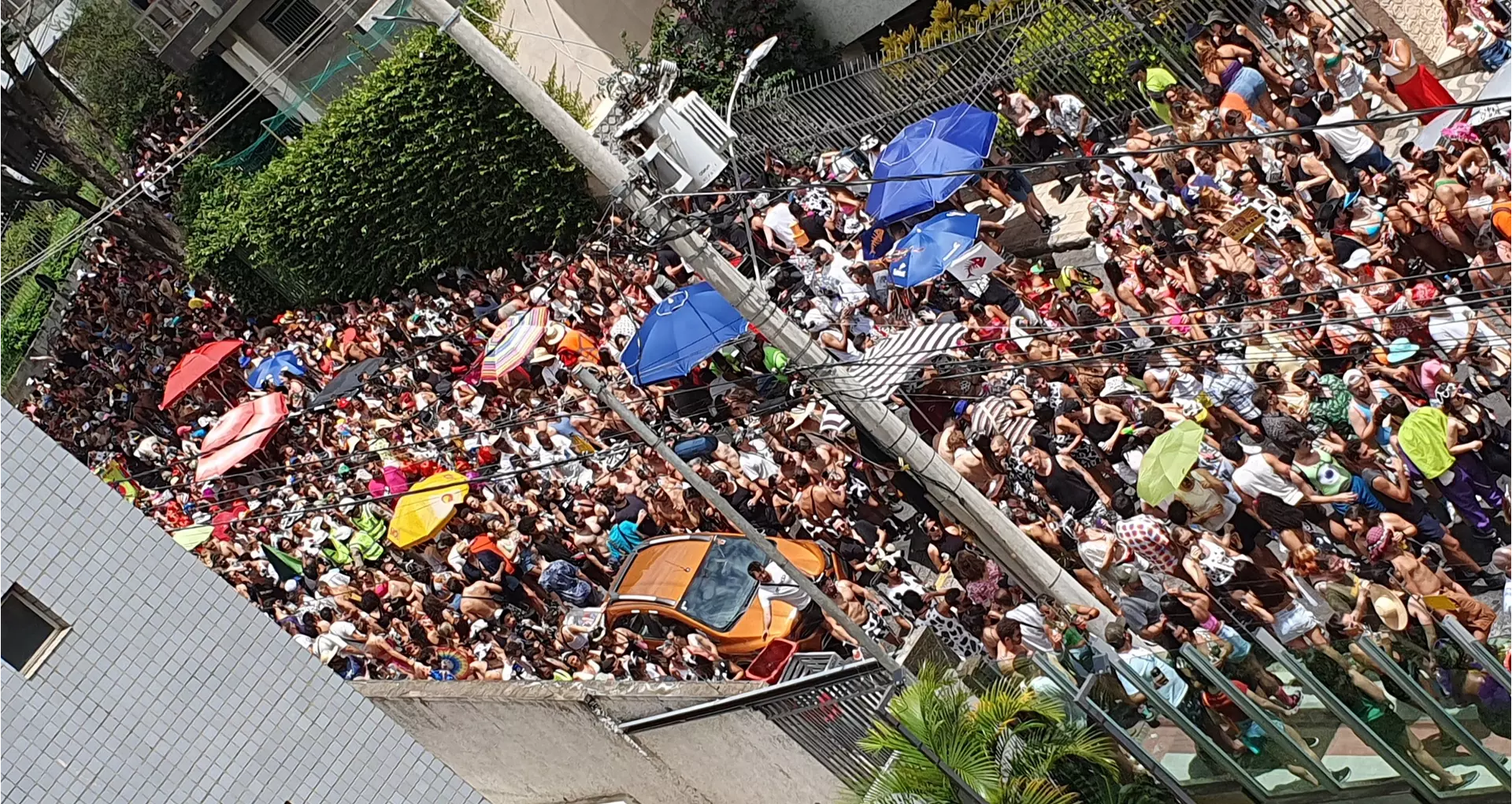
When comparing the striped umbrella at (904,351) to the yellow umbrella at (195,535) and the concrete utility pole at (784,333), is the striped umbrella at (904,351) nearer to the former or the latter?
the concrete utility pole at (784,333)

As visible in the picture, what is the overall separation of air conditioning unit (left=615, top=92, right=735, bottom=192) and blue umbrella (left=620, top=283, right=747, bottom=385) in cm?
126

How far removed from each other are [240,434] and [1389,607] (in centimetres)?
1579

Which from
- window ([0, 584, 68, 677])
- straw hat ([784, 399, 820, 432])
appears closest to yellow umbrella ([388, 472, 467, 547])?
straw hat ([784, 399, 820, 432])

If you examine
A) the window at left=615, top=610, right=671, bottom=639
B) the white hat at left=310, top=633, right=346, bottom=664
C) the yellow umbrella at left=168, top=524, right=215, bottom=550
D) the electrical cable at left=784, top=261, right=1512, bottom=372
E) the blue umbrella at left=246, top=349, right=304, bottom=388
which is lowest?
the white hat at left=310, top=633, right=346, bottom=664

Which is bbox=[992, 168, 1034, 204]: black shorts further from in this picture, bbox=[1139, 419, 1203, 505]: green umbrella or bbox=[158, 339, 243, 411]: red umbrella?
bbox=[158, 339, 243, 411]: red umbrella

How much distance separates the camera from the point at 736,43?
61.8ft

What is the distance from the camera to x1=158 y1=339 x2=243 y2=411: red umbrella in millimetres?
21922

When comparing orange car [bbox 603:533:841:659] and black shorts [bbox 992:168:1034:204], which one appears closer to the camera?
orange car [bbox 603:533:841:659]

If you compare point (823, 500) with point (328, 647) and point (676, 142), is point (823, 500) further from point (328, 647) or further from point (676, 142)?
point (328, 647)

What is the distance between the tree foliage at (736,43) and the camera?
18.5m

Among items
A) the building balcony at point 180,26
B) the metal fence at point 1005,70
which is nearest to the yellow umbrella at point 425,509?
the metal fence at point 1005,70

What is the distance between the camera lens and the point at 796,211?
15.8m

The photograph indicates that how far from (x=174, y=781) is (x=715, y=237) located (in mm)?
8963

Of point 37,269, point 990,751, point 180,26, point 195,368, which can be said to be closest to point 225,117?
point 180,26
